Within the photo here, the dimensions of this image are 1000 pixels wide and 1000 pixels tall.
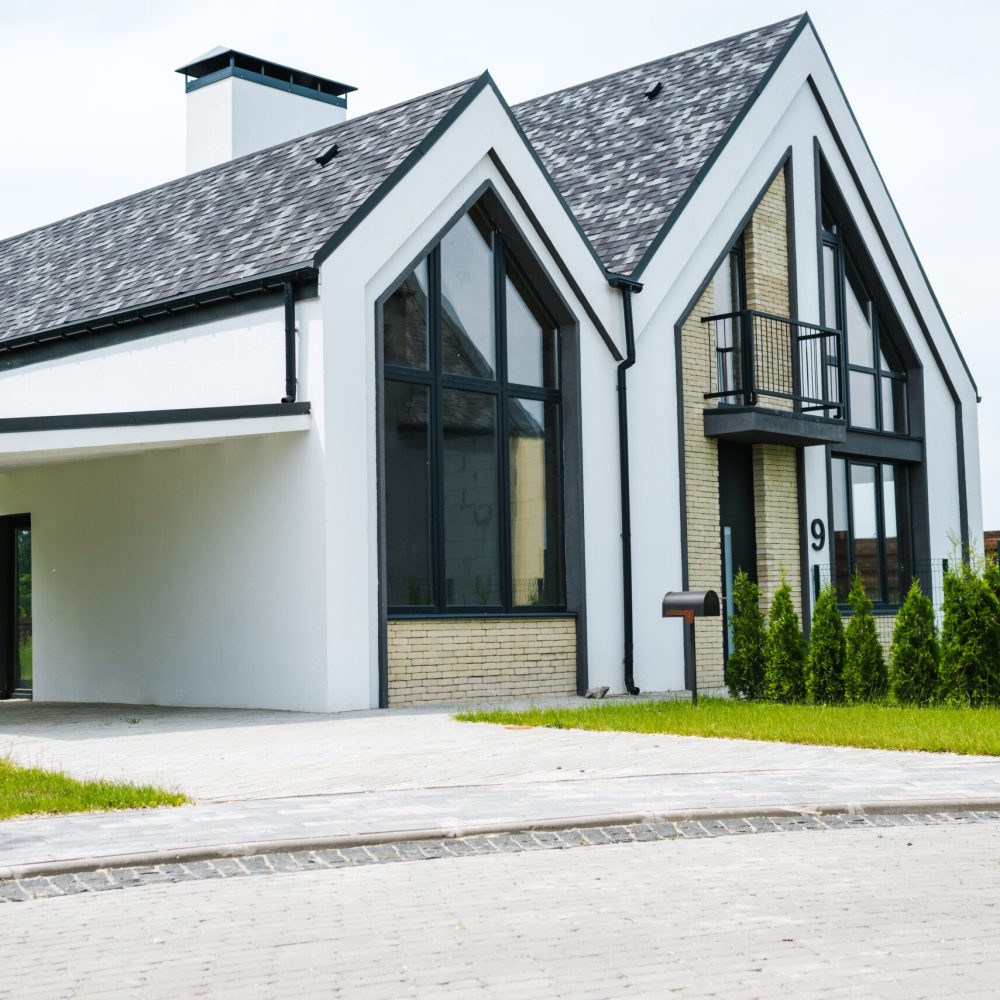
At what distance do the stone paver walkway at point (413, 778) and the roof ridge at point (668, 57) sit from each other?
14.0m

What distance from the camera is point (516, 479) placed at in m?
17.8

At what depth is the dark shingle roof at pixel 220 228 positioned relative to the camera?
659 inches

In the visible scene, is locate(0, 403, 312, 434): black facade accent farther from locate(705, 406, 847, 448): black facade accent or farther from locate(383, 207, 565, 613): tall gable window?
locate(705, 406, 847, 448): black facade accent

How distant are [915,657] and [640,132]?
10.3m

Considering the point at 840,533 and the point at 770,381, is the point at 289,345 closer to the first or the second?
the point at 770,381

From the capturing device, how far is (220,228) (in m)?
18.6

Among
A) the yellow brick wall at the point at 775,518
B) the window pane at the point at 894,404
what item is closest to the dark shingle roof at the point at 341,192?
the yellow brick wall at the point at 775,518

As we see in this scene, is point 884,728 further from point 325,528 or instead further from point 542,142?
point 542,142

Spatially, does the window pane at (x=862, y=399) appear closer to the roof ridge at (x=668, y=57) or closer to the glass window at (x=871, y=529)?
the glass window at (x=871, y=529)

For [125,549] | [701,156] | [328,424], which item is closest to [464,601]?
[328,424]

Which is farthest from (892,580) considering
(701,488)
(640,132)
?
(640,132)

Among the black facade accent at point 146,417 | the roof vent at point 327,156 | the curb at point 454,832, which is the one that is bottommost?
the curb at point 454,832

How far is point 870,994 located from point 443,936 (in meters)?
1.67

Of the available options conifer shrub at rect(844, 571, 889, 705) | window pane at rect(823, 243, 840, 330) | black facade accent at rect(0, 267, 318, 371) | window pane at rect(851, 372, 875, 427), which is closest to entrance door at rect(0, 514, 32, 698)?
black facade accent at rect(0, 267, 318, 371)
